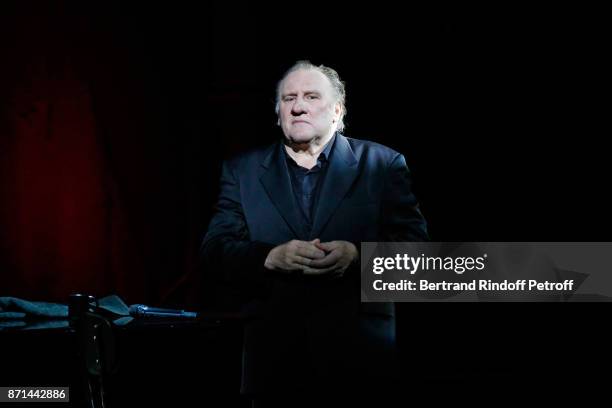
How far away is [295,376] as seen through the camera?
7.45 feet

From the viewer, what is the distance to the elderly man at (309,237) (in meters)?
2.28

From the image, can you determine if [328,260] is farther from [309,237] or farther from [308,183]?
[308,183]

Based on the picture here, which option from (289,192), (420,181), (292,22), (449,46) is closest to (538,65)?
(449,46)

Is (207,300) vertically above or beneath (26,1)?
beneath

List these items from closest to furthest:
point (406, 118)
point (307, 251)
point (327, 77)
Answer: point (307, 251) < point (327, 77) < point (406, 118)

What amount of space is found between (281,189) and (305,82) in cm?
42

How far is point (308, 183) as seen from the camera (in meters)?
2.52

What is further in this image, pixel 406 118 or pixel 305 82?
pixel 406 118

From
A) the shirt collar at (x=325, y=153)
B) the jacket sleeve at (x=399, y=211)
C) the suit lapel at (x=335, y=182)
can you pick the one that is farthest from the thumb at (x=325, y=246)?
the shirt collar at (x=325, y=153)

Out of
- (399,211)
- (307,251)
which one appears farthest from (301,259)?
(399,211)

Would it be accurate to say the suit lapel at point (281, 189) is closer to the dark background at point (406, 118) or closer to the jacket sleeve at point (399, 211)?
the jacket sleeve at point (399, 211)

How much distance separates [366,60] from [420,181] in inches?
23.9

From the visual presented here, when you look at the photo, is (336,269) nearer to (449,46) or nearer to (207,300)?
(207,300)

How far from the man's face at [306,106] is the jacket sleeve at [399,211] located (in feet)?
0.98
